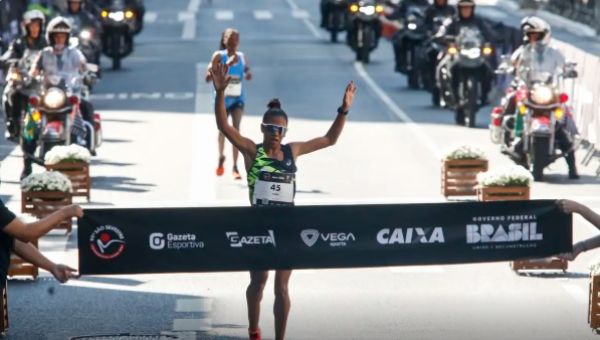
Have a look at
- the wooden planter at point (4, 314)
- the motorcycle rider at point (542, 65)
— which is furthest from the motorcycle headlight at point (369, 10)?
the wooden planter at point (4, 314)

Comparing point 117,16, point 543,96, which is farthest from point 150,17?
point 543,96

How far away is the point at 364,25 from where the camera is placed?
4859cm

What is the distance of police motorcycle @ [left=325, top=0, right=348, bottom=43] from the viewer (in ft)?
182

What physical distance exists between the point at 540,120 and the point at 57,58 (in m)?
6.44

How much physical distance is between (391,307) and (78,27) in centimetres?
2616

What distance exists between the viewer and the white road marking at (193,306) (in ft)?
54.2

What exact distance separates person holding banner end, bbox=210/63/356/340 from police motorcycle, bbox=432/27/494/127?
743 inches

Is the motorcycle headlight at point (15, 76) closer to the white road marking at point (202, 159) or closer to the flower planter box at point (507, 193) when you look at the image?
the white road marking at point (202, 159)

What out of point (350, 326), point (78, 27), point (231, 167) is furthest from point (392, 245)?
point (78, 27)

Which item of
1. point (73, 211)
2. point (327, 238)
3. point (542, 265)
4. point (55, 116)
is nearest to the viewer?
point (73, 211)

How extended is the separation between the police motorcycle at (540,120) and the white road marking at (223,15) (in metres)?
44.0

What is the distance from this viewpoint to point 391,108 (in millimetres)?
37344

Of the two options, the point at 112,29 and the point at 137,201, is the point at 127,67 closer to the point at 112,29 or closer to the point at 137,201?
the point at 112,29

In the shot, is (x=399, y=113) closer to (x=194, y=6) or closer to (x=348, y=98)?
(x=348, y=98)
